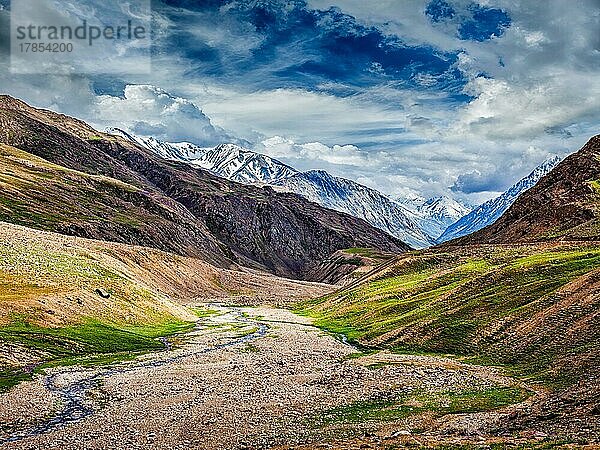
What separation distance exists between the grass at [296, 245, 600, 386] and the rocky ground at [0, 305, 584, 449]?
497 centimetres

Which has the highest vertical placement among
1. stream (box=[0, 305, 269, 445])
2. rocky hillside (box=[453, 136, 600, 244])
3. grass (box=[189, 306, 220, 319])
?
rocky hillside (box=[453, 136, 600, 244])

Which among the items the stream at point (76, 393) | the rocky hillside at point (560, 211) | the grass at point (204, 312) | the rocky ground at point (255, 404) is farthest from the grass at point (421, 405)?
the rocky hillside at point (560, 211)

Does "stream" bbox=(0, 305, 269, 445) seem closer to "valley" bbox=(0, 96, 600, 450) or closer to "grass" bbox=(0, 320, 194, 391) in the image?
"valley" bbox=(0, 96, 600, 450)

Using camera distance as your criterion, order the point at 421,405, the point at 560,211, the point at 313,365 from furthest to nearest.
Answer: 1. the point at 560,211
2. the point at 313,365
3. the point at 421,405

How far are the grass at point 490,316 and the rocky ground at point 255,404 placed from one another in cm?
497

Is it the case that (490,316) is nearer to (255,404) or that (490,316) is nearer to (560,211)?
(255,404)

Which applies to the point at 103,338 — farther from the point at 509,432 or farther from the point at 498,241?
the point at 498,241

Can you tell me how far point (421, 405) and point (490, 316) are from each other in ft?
112

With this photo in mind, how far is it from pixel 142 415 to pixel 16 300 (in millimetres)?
47763

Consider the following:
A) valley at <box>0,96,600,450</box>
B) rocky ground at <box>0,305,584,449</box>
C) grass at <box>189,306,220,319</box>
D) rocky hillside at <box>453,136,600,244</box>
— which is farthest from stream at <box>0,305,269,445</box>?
rocky hillside at <box>453,136,600,244</box>

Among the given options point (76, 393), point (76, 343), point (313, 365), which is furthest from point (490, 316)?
point (76, 343)

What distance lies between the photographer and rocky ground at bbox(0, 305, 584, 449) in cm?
3416

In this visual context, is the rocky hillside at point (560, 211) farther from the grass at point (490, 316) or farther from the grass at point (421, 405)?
the grass at point (421, 405)

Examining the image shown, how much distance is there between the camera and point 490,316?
71812 millimetres
